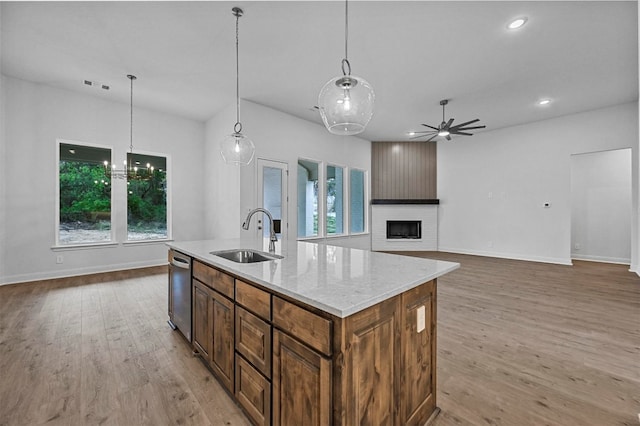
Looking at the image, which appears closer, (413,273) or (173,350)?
(413,273)

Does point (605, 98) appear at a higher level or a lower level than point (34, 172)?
higher

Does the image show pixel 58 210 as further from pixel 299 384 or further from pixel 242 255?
pixel 299 384

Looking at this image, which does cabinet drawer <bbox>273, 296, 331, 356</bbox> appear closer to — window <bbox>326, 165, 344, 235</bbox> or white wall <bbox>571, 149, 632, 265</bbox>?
window <bbox>326, 165, 344, 235</bbox>

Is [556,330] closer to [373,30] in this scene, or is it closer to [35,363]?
[373,30]

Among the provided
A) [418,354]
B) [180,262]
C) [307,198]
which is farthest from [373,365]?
[307,198]

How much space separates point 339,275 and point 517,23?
11.4ft

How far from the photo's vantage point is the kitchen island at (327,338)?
108cm

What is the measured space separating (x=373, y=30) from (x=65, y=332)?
4531 millimetres

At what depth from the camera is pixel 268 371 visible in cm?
137

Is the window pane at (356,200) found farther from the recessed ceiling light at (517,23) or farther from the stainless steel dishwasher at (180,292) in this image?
the stainless steel dishwasher at (180,292)

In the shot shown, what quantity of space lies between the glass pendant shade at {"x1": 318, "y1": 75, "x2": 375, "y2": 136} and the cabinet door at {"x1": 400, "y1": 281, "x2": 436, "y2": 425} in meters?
1.29

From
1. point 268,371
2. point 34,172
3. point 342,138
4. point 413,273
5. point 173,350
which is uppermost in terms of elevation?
point 342,138

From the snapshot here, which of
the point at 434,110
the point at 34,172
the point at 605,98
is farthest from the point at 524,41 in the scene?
the point at 34,172

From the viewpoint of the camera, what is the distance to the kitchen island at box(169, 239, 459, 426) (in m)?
1.08
